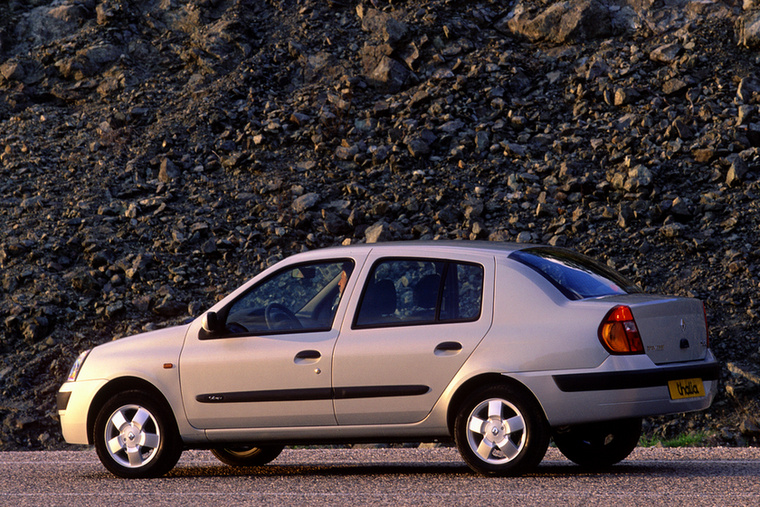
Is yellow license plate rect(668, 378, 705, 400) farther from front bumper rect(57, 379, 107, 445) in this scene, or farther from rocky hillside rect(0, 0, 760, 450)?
rocky hillside rect(0, 0, 760, 450)

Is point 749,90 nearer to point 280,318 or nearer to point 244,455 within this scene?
point 244,455

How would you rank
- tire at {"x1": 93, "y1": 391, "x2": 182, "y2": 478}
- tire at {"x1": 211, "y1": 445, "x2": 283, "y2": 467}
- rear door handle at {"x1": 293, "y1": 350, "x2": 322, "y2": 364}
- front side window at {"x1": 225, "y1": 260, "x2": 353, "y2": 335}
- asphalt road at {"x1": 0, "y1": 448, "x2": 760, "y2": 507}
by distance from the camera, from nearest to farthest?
asphalt road at {"x1": 0, "y1": 448, "x2": 760, "y2": 507}, rear door handle at {"x1": 293, "y1": 350, "x2": 322, "y2": 364}, front side window at {"x1": 225, "y1": 260, "x2": 353, "y2": 335}, tire at {"x1": 93, "y1": 391, "x2": 182, "y2": 478}, tire at {"x1": 211, "y1": 445, "x2": 283, "y2": 467}

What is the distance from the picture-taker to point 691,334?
275 inches

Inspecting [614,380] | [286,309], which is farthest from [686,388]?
[286,309]

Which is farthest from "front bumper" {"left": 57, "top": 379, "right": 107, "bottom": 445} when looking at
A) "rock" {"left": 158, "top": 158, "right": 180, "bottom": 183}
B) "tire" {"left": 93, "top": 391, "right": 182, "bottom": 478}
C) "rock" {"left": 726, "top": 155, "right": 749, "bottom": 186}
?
"rock" {"left": 726, "top": 155, "right": 749, "bottom": 186}

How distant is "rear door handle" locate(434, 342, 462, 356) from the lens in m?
6.82

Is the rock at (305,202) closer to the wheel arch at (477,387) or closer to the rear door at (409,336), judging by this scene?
the rear door at (409,336)

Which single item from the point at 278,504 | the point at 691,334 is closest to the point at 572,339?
the point at 691,334

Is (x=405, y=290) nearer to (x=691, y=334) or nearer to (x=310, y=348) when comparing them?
(x=310, y=348)

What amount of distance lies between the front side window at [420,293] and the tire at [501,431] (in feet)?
1.91

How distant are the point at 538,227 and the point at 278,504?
1232 centimetres

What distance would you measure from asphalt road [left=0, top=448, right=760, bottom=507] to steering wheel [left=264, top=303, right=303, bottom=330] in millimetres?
1130

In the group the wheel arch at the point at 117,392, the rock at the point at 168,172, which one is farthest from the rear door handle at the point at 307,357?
the rock at the point at 168,172

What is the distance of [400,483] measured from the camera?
7.07m
